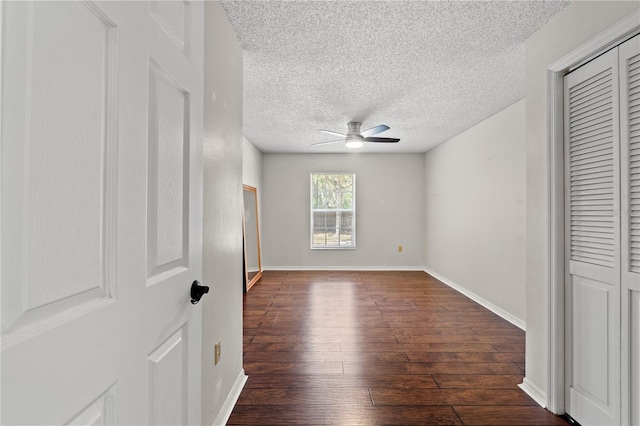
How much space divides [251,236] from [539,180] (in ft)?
14.9

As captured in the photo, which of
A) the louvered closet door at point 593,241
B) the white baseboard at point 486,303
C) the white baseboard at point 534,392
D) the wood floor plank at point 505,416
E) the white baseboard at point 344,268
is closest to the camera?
the louvered closet door at point 593,241

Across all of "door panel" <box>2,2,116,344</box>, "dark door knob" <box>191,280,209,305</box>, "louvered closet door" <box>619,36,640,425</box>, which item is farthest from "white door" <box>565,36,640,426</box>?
"door panel" <box>2,2,116,344</box>

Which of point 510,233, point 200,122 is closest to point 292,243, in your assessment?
point 510,233

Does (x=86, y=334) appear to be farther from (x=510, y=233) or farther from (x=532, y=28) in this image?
(x=510, y=233)

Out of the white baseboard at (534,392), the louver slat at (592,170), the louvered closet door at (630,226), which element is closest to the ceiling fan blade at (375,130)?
the louver slat at (592,170)

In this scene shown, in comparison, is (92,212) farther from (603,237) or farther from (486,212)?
(486,212)

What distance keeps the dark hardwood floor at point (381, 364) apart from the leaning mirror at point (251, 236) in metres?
1.04

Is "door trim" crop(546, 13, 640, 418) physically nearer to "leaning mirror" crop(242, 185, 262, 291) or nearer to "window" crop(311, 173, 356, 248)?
"leaning mirror" crop(242, 185, 262, 291)

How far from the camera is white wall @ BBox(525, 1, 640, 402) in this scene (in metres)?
1.83

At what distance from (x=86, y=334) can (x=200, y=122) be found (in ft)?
2.61

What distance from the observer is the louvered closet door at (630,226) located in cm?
145

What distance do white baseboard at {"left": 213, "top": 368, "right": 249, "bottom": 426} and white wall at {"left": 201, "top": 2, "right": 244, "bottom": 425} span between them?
14mm

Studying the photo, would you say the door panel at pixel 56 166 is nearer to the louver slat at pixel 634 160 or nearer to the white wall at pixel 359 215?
the louver slat at pixel 634 160

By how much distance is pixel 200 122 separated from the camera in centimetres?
113
